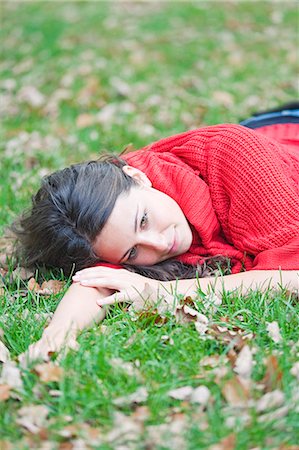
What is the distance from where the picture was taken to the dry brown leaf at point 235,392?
90.1 inches

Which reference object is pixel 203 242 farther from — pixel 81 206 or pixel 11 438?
pixel 11 438

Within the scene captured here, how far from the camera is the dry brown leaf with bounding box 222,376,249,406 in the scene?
229 centimetres

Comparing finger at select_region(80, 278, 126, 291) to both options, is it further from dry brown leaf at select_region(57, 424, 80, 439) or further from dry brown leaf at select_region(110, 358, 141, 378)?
dry brown leaf at select_region(57, 424, 80, 439)

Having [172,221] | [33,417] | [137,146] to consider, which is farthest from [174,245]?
[137,146]

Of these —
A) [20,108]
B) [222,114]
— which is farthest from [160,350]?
[20,108]

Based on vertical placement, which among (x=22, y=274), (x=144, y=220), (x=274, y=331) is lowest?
(x=22, y=274)

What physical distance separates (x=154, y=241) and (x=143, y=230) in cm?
7

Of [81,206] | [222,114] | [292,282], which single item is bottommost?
[222,114]

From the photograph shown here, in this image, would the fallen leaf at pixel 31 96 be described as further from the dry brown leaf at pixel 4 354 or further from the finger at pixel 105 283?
the dry brown leaf at pixel 4 354

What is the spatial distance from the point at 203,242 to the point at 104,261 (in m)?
0.49

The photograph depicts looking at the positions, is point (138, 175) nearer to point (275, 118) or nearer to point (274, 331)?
point (274, 331)

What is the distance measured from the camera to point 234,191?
323 cm

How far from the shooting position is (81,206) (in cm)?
307

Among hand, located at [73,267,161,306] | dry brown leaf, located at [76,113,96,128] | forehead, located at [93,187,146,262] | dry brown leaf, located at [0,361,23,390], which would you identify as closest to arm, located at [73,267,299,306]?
hand, located at [73,267,161,306]
